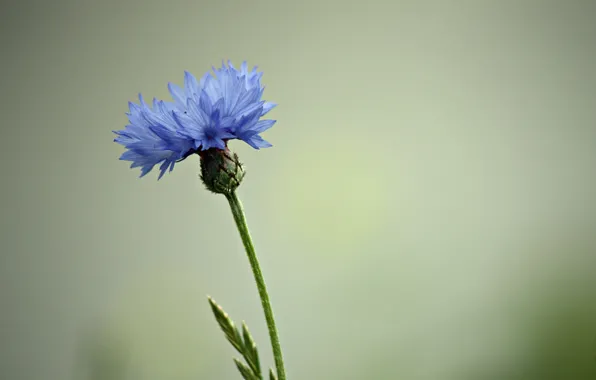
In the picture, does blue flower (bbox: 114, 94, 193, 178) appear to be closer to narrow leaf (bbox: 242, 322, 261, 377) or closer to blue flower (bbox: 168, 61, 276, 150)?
blue flower (bbox: 168, 61, 276, 150)

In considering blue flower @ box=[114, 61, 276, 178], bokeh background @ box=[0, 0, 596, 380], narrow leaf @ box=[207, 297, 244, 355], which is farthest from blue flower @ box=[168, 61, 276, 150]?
bokeh background @ box=[0, 0, 596, 380]

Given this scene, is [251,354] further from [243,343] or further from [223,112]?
[223,112]

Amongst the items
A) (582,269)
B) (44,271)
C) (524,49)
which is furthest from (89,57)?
(582,269)

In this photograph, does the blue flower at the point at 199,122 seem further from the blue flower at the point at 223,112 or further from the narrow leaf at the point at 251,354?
the narrow leaf at the point at 251,354

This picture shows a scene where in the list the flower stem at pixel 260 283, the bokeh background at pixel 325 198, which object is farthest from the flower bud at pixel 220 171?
the bokeh background at pixel 325 198

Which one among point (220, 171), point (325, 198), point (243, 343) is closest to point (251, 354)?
point (243, 343)

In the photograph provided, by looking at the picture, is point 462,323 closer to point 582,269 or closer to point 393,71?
point 582,269
